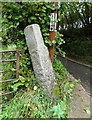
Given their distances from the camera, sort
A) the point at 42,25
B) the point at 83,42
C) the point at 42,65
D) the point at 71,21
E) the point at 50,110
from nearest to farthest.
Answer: the point at 50,110
the point at 42,65
the point at 42,25
the point at 83,42
the point at 71,21

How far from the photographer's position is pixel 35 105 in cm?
366

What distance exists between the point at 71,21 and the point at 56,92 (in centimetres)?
1261

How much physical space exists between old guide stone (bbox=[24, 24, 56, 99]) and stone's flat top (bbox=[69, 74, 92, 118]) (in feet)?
1.52

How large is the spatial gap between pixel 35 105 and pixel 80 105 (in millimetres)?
943

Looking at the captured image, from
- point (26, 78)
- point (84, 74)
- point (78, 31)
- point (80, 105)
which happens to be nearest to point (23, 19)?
point (26, 78)

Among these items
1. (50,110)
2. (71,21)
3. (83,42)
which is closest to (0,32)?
(50,110)

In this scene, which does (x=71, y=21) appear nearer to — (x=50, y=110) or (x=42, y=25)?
(x=42, y=25)

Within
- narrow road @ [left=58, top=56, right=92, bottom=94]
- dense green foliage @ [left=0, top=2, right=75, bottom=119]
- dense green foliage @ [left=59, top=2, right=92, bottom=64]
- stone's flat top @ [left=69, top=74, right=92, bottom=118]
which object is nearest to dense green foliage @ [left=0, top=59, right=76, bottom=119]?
dense green foliage @ [left=0, top=2, right=75, bottom=119]

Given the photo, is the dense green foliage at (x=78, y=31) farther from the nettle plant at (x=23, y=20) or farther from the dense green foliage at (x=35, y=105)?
the dense green foliage at (x=35, y=105)

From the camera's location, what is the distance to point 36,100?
374 centimetres

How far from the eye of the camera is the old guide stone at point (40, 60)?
3.75 meters

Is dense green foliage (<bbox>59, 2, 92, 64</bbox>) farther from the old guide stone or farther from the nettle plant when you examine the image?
the old guide stone

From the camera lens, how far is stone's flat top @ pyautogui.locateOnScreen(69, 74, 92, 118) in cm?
376

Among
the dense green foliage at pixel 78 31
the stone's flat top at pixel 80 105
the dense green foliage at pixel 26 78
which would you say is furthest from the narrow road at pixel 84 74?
the dense green foliage at pixel 26 78
